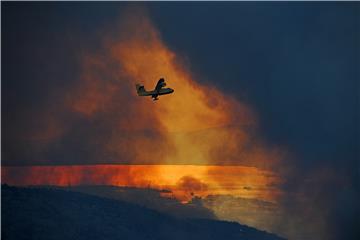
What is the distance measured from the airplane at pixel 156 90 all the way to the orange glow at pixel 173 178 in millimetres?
1364

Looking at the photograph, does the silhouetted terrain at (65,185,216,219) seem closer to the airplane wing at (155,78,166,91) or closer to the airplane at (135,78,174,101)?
the airplane at (135,78,174,101)

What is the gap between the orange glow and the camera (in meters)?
15.2

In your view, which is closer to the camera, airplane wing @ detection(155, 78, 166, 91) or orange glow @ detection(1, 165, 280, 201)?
airplane wing @ detection(155, 78, 166, 91)

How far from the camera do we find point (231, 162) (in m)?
15.3

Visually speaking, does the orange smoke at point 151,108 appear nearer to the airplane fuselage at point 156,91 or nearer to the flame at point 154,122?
the flame at point 154,122

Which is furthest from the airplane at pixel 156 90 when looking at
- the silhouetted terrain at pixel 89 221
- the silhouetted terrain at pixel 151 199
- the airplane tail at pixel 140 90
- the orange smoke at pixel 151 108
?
the silhouetted terrain at pixel 89 221

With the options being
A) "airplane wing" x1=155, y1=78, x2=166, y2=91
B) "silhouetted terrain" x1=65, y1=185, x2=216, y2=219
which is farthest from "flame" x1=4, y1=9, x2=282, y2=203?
"airplane wing" x1=155, y1=78, x2=166, y2=91

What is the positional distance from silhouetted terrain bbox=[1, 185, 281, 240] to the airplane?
208cm

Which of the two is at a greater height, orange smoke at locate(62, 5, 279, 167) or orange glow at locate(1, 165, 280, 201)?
orange smoke at locate(62, 5, 279, 167)

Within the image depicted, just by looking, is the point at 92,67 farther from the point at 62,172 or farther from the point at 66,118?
the point at 62,172

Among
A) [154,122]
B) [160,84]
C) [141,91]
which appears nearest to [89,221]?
[154,122]

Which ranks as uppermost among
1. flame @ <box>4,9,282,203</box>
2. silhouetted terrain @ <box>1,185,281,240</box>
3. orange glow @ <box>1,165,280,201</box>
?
flame @ <box>4,9,282,203</box>

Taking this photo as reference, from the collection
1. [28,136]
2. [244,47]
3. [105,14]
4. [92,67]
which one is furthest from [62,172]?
[244,47]

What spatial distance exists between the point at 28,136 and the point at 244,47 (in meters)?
4.42
